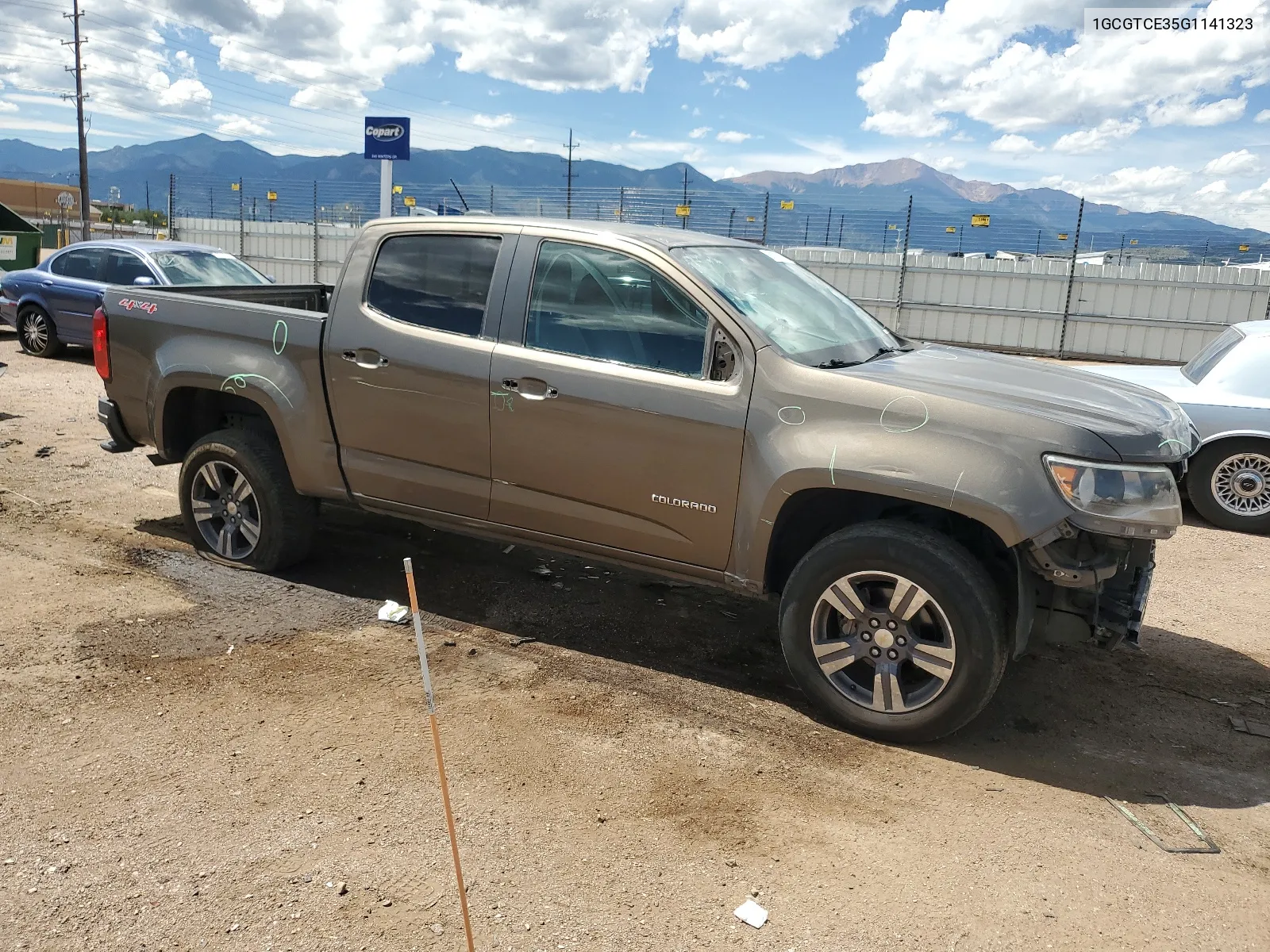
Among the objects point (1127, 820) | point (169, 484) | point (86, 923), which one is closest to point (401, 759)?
point (86, 923)

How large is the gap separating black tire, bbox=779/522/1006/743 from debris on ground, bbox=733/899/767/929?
1217 mm

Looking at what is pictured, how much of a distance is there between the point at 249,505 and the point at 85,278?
8.97 metres

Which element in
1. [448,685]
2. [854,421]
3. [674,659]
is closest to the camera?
[854,421]

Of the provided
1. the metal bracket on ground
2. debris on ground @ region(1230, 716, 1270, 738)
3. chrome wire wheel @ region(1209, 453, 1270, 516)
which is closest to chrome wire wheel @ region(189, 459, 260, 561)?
the metal bracket on ground

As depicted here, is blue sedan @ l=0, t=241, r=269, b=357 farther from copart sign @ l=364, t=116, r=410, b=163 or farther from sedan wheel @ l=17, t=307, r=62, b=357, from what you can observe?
copart sign @ l=364, t=116, r=410, b=163

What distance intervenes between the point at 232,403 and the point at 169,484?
2.25 meters

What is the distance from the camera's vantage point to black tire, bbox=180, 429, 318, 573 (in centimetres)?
526

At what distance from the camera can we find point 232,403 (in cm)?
548

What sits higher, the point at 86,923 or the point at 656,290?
the point at 656,290

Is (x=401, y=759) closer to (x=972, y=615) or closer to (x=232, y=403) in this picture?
(x=972, y=615)

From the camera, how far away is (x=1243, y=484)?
738cm

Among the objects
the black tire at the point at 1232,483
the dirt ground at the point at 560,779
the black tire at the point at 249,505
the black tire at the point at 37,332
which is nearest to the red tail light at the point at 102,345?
the black tire at the point at 249,505

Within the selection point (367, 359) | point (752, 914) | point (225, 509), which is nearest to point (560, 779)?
point (752, 914)

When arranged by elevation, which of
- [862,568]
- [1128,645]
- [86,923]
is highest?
[862,568]
